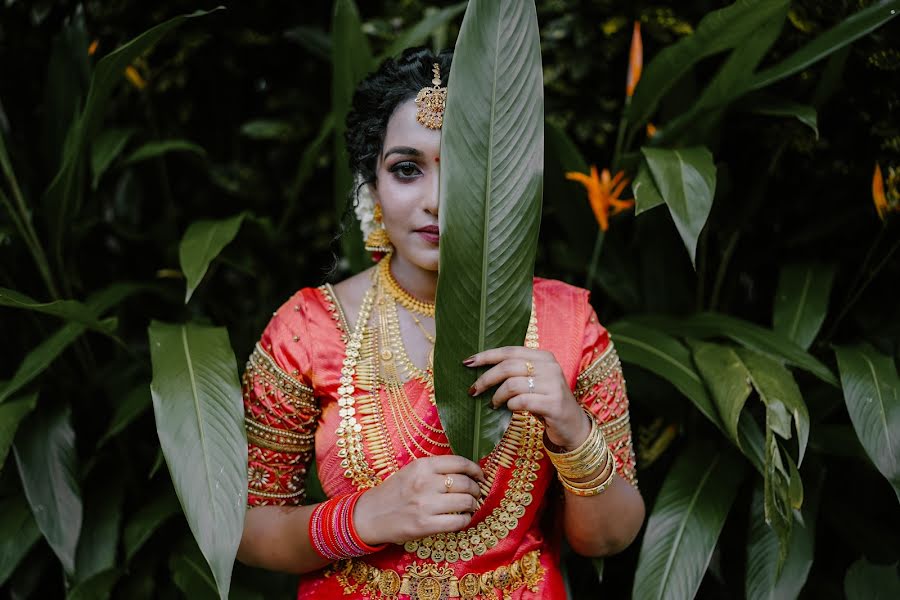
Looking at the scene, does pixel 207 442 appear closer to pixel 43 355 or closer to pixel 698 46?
pixel 43 355

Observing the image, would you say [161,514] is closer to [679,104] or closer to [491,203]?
[491,203]

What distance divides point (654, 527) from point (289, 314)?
2.05 feet

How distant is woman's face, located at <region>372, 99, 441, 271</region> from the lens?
0.93 metres

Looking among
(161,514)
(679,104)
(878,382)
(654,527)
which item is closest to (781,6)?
(679,104)

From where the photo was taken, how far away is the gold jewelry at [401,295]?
104 centimetres

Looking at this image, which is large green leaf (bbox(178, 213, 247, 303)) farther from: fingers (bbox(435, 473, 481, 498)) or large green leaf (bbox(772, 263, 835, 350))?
large green leaf (bbox(772, 263, 835, 350))

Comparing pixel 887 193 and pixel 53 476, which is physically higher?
pixel 887 193

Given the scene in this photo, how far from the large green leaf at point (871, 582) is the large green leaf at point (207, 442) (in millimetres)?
905

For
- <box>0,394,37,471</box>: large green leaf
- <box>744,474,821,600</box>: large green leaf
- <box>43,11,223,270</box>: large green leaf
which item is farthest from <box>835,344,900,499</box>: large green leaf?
<box>0,394,37,471</box>: large green leaf

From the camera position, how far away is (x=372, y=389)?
0.97m

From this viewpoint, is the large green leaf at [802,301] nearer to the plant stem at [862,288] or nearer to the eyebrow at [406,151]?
the plant stem at [862,288]

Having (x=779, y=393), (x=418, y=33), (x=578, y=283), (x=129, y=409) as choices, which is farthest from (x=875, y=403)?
(x=129, y=409)

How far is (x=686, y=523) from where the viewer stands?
1152 mm

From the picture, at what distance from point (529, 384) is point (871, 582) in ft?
2.43
